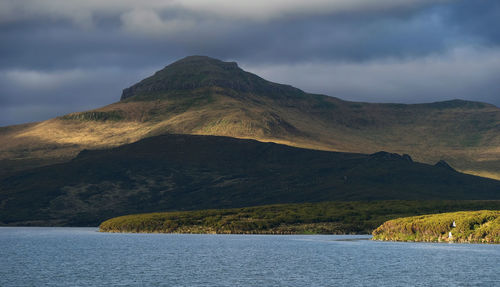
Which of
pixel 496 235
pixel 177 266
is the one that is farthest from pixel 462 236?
pixel 177 266

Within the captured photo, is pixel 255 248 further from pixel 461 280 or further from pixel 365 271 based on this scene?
pixel 461 280

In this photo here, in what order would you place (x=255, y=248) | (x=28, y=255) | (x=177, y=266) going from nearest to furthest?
(x=177, y=266) < (x=28, y=255) < (x=255, y=248)

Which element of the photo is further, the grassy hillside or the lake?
the grassy hillside

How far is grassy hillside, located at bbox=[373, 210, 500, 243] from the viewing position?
14612cm

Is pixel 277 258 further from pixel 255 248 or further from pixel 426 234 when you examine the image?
pixel 426 234

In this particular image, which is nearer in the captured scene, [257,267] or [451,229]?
[257,267]

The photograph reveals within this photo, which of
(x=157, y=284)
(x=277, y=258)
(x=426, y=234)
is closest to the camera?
(x=157, y=284)

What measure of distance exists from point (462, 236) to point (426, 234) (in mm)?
13997

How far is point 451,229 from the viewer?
152 m

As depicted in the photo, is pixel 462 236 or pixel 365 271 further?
pixel 462 236

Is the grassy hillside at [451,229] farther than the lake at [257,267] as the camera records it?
Yes

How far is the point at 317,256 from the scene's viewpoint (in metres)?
118

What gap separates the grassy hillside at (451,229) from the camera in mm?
146125

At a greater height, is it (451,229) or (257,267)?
(257,267)
